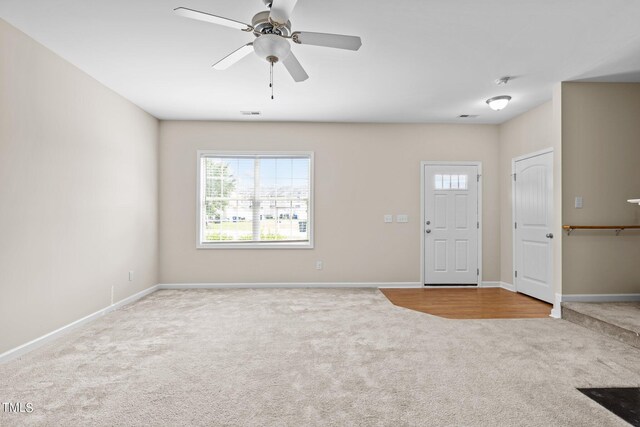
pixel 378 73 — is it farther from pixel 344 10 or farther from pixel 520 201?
pixel 520 201

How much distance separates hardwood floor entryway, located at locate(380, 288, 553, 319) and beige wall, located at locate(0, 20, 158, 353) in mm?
3733

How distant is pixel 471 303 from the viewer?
458 centimetres

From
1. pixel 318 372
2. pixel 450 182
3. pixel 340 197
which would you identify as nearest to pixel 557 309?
pixel 450 182

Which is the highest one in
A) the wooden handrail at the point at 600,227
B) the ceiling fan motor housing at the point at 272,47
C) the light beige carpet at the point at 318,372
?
the ceiling fan motor housing at the point at 272,47

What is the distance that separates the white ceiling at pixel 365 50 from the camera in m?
2.56

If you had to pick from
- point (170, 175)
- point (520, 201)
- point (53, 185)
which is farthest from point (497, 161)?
point (53, 185)

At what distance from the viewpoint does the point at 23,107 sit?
290cm

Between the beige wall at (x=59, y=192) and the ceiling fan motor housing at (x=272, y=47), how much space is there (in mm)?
2127

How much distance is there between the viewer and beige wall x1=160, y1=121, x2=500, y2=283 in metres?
5.52

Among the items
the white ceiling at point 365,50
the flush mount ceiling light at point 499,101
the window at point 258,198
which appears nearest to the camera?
the white ceiling at point 365,50

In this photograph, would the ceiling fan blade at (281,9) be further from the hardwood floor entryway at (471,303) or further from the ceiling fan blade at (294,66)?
the hardwood floor entryway at (471,303)

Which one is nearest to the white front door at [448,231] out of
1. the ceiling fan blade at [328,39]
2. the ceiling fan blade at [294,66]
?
the ceiling fan blade at [294,66]

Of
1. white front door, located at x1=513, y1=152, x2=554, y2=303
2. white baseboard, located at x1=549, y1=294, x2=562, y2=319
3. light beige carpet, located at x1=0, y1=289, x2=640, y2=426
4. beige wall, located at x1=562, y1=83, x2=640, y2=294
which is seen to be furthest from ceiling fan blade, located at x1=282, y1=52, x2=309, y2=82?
white baseboard, located at x1=549, y1=294, x2=562, y2=319

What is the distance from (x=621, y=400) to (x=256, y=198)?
4.78 meters
